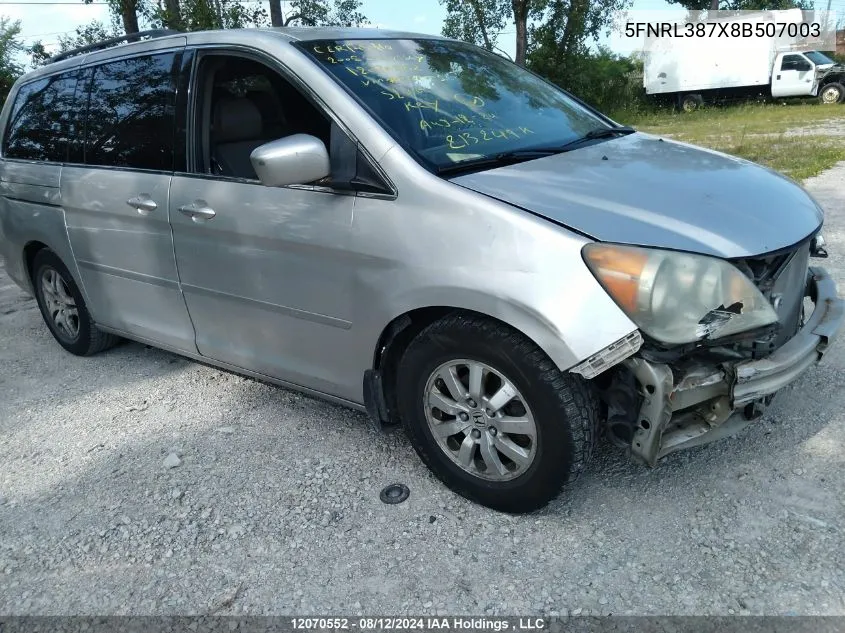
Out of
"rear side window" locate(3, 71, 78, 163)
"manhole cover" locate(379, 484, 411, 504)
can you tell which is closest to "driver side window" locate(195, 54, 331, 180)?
"rear side window" locate(3, 71, 78, 163)

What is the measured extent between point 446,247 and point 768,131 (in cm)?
1556

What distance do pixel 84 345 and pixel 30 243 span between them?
29.8 inches

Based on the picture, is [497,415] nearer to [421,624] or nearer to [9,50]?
[421,624]

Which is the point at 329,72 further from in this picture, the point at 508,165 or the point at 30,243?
the point at 30,243

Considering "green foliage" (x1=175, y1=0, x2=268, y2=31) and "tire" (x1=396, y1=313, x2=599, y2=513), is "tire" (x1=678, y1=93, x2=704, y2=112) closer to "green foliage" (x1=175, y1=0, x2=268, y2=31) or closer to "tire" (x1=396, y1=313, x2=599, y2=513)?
"green foliage" (x1=175, y1=0, x2=268, y2=31)

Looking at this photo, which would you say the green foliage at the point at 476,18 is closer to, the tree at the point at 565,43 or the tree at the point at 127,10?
the tree at the point at 565,43

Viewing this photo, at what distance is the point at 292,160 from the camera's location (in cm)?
262

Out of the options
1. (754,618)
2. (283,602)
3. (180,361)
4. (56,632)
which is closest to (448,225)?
(283,602)

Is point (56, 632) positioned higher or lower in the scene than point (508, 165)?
lower

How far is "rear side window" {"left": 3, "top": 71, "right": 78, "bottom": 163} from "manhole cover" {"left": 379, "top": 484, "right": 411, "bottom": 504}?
2.84 meters

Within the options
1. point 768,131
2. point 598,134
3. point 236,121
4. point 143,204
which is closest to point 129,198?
point 143,204

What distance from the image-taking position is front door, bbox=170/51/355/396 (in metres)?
2.91

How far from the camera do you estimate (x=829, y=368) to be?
367 cm

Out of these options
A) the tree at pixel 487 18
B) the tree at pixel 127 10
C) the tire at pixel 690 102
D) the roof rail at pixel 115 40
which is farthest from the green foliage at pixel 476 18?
the roof rail at pixel 115 40
